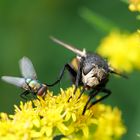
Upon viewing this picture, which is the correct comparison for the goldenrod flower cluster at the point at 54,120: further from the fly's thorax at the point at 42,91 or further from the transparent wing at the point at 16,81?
the transparent wing at the point at 16,81

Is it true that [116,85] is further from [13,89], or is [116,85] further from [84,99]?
[84,99]

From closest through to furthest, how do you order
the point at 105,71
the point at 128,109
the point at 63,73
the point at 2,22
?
the point at 105,71 < the point at 63,73 < the point at 128,109 < the point at 2,22

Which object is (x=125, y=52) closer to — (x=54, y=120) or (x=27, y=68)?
(x=54, y=120)

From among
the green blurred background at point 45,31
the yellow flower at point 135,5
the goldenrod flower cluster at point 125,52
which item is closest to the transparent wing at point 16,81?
the goldenrod flower cluster at point 125,52

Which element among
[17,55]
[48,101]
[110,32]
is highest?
[17,55]

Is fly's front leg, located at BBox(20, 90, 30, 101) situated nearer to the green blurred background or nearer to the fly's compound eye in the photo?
the fly's compound eye

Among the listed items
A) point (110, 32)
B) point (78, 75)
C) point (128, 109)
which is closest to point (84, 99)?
point (78, 75)

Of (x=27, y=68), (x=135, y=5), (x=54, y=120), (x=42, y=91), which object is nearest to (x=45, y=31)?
(x=27, y=68)
